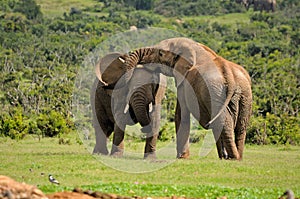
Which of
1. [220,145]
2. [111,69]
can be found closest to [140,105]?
[111,69]

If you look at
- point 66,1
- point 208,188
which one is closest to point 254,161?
point 208,188

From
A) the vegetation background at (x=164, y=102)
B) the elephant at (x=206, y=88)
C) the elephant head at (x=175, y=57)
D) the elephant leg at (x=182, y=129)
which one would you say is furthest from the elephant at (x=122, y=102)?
the vegetation background at (x=164, y=102)

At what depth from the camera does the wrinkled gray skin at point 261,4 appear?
10908 centimetres

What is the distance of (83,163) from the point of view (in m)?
14.9

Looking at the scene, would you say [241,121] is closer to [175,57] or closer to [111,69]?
[175,57]

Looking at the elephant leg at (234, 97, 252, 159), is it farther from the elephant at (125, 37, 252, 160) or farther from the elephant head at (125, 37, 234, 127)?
the elephant head at (125, 37, 234, 127)

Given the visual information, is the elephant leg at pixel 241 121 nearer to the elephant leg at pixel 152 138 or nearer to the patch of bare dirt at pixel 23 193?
the elephant leg at pixel 152 138

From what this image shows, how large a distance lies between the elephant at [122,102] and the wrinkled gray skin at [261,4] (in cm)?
9276

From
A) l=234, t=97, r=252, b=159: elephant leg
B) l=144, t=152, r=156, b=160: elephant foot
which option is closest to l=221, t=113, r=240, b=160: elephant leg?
l=234, t=97, r=252, b=159: elephant leg

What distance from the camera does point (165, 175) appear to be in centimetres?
1355

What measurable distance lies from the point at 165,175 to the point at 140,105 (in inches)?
137

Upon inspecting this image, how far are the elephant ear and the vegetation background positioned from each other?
6.12ft

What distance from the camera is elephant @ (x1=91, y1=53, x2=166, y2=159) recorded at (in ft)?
55.4

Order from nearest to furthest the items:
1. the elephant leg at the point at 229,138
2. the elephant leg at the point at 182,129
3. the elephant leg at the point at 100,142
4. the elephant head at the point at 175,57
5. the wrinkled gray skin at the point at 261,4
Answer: the elephant leg at the point at 229,138
the elephant head at the point at 175,57
the elephant leg at the point at 182,129
the elephant leg at the point at 100,142
the wrinkled gray skin at the point at 261,4
